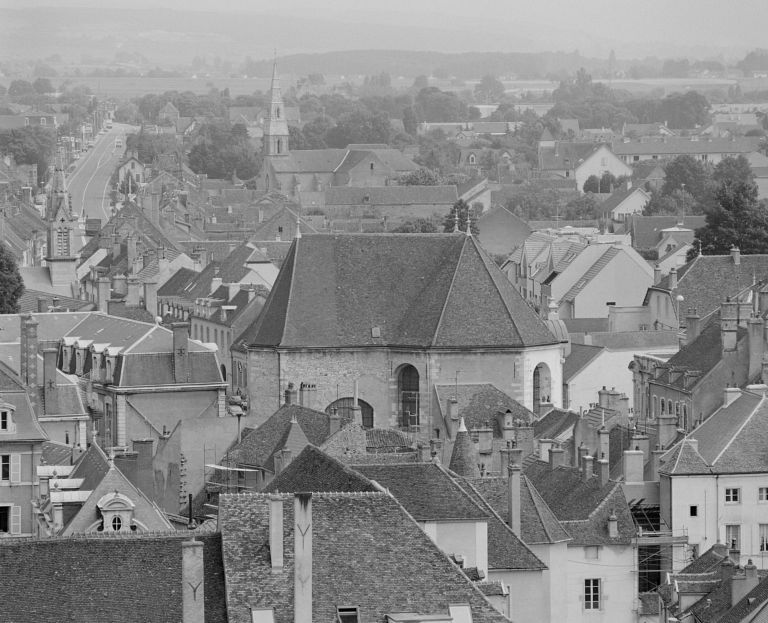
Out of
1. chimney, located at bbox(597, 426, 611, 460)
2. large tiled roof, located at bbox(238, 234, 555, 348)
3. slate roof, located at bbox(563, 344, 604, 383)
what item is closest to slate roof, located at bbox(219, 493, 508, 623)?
chimney, located at bbox(597, 426, 611, 460)

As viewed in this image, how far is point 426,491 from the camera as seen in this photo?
52.9 m

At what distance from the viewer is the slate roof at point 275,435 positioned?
70875 millimetres

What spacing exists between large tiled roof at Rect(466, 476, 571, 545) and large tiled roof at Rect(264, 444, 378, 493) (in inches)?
344

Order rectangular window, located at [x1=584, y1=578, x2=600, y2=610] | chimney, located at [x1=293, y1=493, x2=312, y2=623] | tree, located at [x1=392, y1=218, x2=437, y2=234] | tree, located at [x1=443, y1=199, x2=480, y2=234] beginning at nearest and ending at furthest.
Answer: chimney, located at [x1=293, y1=493, x2=312, y2=623] → rectangular window, located at [x1=584, y1=578, x2=600, y2=610] → tree, located at [x1=443, y1=199, x2=480, y2=234] → tree, located at [x1=392, y1=218, x2=437, y2=234]

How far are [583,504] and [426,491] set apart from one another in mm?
16156

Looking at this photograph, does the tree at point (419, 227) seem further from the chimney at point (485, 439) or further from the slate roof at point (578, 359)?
the chimney at point (485, 439)

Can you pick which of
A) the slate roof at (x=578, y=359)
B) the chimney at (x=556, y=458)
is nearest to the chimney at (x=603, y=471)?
the chimney at (x=556, y=458)

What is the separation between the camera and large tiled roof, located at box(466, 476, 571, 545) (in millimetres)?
62125

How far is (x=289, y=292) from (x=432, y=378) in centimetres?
577

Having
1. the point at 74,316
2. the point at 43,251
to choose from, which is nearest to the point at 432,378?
the point at 74,316

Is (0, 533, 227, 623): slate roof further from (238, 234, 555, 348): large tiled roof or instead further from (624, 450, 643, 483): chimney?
(238, 234, 555, 348): large tiled roof

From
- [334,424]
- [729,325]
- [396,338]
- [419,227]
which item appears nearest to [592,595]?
[334,424]

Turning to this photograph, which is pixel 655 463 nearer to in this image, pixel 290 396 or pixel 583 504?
pixel 583 504

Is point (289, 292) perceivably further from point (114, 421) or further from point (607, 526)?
point (607, 526)
